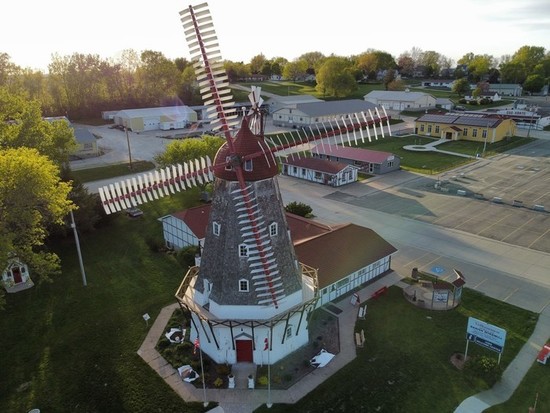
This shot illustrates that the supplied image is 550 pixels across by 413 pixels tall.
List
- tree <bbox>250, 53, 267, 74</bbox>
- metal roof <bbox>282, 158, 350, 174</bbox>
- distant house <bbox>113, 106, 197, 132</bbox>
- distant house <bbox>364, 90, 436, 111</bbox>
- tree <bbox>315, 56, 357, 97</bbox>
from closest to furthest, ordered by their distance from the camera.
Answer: metal roof <bbox>282, 158, 350, 174</bbox> < distant house <bbox>113, 106, 197, 132</bbox> < distant house <bbox>364, 90, 436, 111</bbox> < tree <bbox>315, 56, 357, 97</bbox> < tree <bbox>250, 53, 267, 74</bbox>

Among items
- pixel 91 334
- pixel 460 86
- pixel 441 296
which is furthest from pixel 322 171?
pixel 460 86

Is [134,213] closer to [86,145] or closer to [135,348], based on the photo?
[135,348]

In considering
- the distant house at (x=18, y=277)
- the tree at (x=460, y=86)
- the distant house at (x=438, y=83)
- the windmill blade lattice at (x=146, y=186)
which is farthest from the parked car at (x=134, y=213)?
the distant house at (x=438, y=83)

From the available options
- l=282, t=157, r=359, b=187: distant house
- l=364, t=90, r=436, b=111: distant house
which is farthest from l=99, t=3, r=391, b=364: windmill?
l=364, t=90, r=436, b=111: distant house

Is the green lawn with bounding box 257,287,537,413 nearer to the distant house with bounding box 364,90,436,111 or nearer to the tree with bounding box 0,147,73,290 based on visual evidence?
the tree with bounding box 0,147,73,290

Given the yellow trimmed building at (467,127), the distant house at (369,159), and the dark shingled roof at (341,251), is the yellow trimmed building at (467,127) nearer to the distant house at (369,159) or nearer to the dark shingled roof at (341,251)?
the distant house at (369,159)

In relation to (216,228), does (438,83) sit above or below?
above
